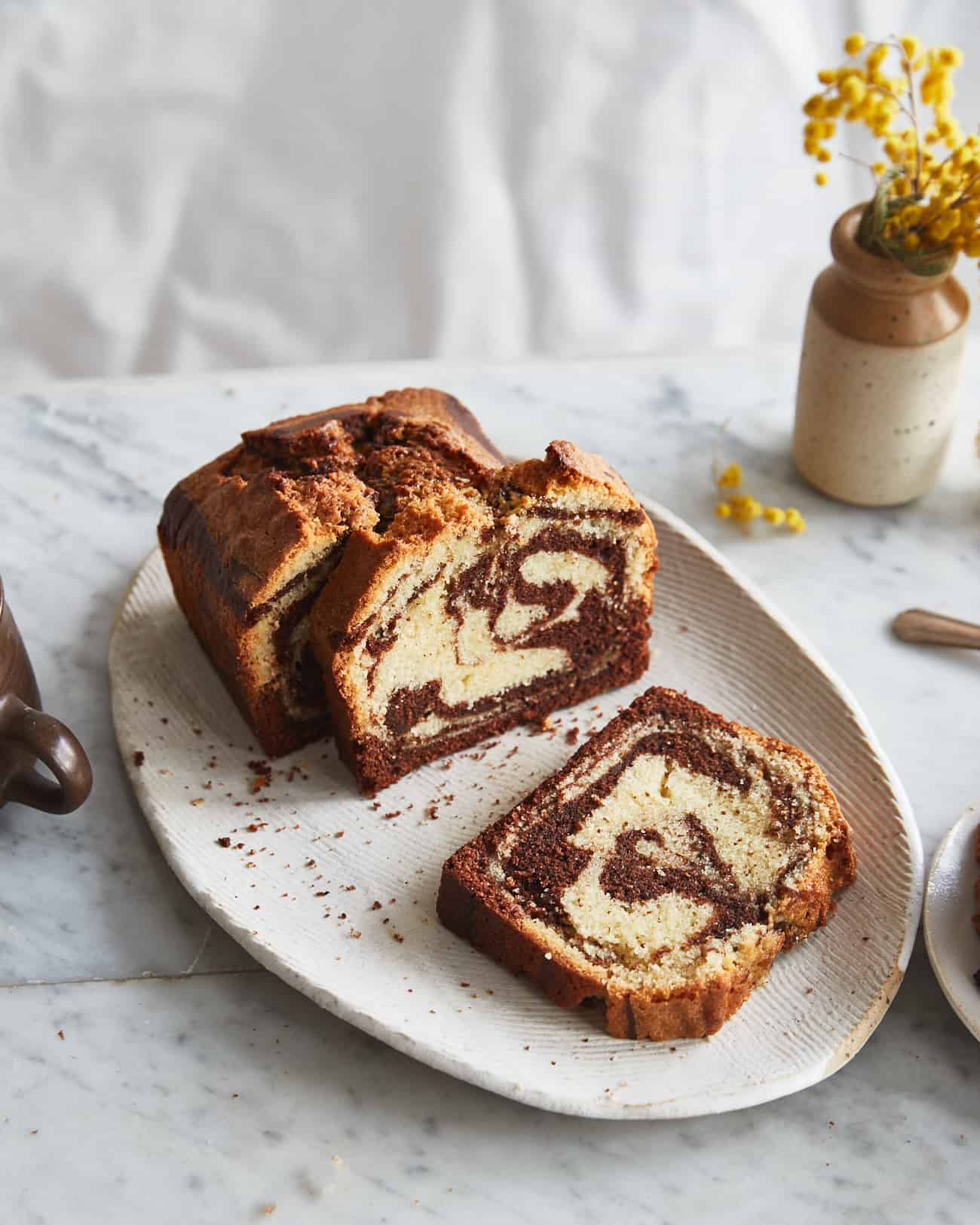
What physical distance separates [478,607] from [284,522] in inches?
17.6

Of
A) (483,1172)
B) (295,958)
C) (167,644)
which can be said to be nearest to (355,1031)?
(295,958)

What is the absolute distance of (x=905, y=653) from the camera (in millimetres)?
3459

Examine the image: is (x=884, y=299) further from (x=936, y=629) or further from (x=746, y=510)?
(x=936, y=629)

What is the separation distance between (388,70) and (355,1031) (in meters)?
3.50

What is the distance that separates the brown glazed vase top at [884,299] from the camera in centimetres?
341

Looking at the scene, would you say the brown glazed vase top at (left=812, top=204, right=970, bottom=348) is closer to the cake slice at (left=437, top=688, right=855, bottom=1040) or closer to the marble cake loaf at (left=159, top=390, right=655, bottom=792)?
the marble cake loaf at (left=159, top=390, right=655, bottom=792)

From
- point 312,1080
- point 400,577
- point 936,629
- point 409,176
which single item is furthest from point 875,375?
point 409,176

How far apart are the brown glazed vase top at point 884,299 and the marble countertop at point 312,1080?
1.96ft

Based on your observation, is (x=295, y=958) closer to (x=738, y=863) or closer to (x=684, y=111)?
(x=738, y=863)

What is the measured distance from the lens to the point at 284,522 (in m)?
2.92

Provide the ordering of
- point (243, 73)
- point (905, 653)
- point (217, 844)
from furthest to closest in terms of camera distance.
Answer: point (243, 73) → point (905, 653) → point (217, 844)

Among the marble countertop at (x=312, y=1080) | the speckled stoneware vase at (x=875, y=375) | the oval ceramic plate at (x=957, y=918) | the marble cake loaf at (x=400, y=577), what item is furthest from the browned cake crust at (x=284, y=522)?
the oval ceramic plate at (x=957, y=918)

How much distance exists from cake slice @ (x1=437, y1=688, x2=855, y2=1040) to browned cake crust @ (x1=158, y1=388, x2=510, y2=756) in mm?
573

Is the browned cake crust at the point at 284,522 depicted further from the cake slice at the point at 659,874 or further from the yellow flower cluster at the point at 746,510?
the yellow flower cluster at the point at 746,510
